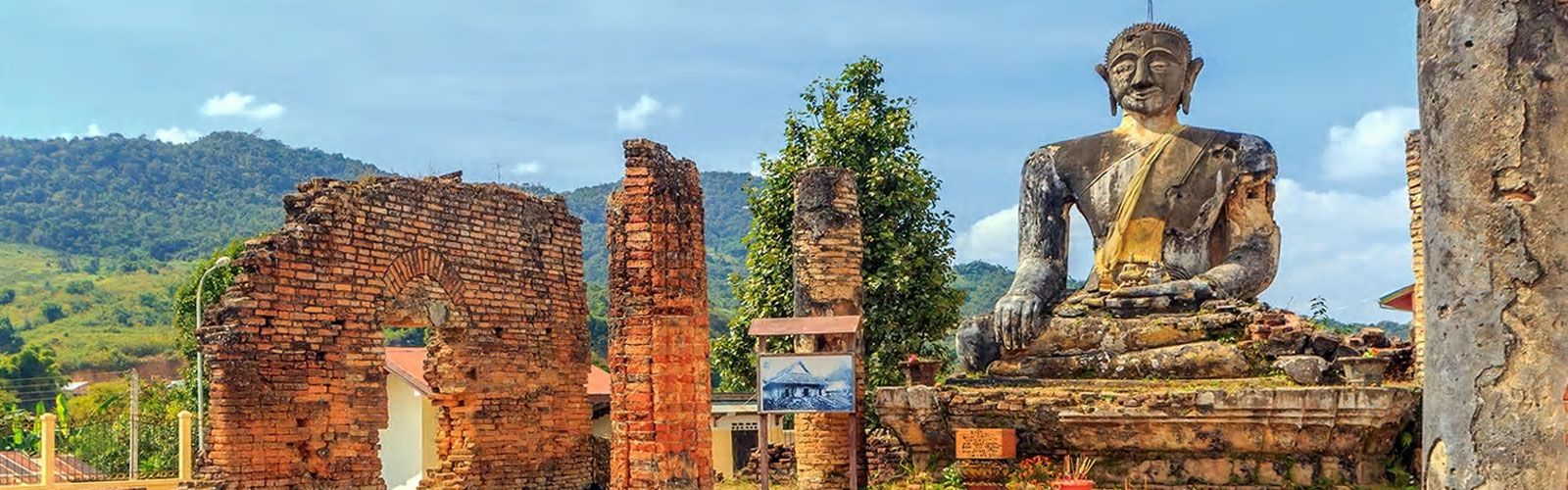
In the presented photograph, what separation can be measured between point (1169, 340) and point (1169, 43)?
3.50 m

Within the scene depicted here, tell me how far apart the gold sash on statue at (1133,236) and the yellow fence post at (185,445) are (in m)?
12.3

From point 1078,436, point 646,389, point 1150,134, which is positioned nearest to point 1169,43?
point 1150,134

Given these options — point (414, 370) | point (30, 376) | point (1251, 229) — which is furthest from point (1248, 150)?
point (30, 376)

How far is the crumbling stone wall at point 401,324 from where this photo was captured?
49.6ft

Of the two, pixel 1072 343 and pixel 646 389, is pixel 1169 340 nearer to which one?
pixel 1072 343

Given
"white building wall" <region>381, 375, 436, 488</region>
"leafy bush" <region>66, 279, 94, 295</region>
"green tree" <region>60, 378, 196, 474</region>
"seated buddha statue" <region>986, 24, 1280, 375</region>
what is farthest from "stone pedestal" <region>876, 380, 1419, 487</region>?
"leafy bush" <region>66, 279, 94, 295</region>

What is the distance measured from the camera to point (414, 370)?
2864cm

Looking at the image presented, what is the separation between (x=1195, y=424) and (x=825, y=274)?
5.30 meters

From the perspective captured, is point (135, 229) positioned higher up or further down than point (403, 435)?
higher up

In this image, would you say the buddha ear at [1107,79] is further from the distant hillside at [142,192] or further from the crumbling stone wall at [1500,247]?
the distant hillside at [142,192]

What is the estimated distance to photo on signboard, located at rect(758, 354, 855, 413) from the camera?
1388cm

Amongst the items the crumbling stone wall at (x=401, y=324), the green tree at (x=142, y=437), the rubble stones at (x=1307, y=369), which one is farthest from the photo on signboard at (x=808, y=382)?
the green tree at (x=142, y=437)

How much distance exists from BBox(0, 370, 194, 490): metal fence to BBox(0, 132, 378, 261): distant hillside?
7851 centimetres

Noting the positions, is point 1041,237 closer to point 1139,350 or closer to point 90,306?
point 1139,350
